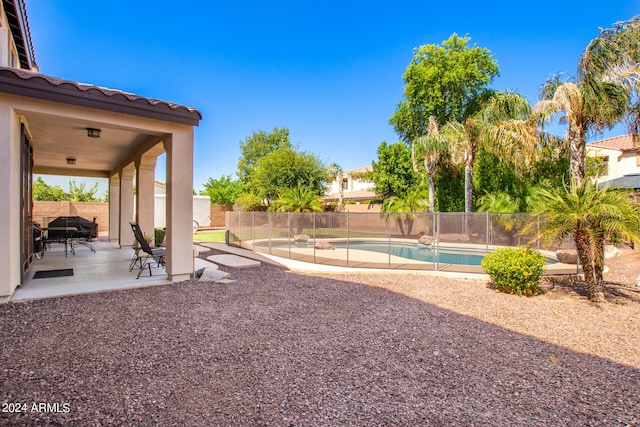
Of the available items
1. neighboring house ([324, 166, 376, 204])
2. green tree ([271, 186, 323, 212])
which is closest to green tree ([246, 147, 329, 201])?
green tree ([271, 186, 323, 212])

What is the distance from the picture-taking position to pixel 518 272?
21.3ft

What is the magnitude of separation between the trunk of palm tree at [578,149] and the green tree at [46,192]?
35595 mm

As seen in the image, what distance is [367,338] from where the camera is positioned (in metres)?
4.10

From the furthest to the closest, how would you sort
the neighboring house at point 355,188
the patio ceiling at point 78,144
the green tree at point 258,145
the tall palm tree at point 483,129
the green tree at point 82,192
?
the green tree at point 258,145
the neighboring house at point 355,188
the green tree at point 82,192
the tall palm tree at point 483,129
the patio ceiling at point 78,144

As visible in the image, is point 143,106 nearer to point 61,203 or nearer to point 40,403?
point 40,403

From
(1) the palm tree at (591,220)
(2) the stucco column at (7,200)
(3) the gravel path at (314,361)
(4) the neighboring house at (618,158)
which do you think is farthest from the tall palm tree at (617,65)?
(4) the neighboring house at (618,158)

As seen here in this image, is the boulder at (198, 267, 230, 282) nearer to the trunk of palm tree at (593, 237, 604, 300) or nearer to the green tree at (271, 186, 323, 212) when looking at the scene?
the trunk of palm tree at (593, 237, 604, 300)

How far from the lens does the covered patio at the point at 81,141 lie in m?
5.02

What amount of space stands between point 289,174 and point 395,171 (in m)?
7.53

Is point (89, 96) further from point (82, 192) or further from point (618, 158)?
point (618, 158)

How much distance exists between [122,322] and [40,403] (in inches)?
73.1

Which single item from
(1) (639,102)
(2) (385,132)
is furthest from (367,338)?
(2) (385,132)

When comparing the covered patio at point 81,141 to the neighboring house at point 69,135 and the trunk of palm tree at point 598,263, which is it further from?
the trunk of palm tree at point 598,263

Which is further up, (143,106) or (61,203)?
(143,106)
